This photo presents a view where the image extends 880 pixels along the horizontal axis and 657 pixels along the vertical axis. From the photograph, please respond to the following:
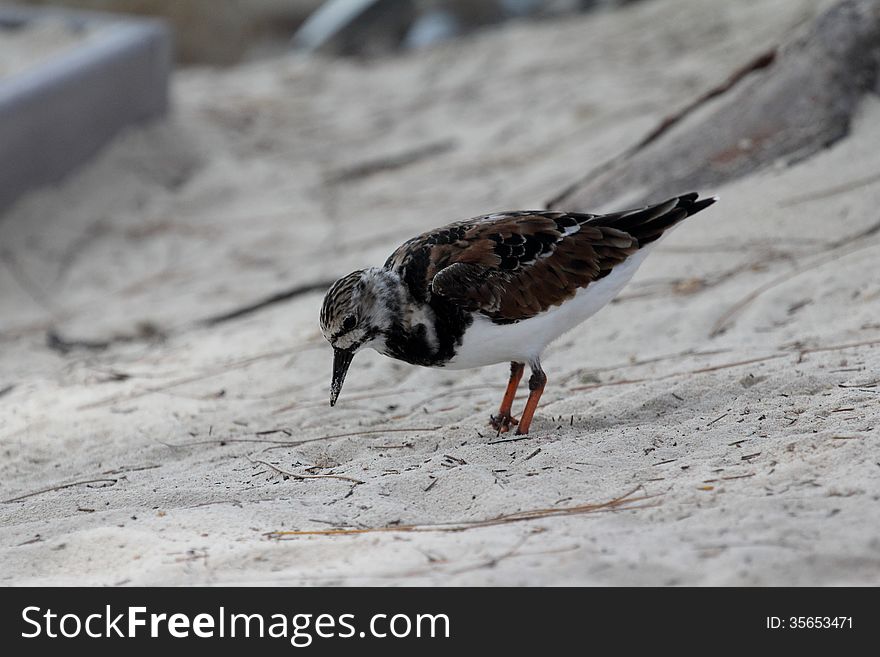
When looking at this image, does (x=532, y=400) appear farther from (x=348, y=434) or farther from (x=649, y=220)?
(x=649, y=220)

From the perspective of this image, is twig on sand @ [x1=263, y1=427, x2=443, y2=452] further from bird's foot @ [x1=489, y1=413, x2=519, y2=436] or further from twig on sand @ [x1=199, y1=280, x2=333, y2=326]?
twig on sand @ [x1=199, y1=280, x2=333, y2=326]

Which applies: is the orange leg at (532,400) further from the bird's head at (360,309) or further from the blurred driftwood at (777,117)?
the blurred driftwood at (777,117)

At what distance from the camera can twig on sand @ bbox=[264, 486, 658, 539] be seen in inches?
106

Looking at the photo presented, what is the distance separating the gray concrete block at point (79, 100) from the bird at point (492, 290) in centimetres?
434

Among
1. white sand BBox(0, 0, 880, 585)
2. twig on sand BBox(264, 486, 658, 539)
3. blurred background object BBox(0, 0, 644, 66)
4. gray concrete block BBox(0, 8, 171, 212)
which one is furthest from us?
blurred background object BBox(0, 0, 644, 66)

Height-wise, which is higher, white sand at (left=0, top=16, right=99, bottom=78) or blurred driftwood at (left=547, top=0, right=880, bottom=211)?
white sand at (left=0, top=16, right=99, bottom=78)

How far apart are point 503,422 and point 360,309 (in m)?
0.63

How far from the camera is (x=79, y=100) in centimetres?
765

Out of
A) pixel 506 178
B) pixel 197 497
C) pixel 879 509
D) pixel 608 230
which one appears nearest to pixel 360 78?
pixel 506 178

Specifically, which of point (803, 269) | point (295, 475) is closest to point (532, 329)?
point (295, 475)

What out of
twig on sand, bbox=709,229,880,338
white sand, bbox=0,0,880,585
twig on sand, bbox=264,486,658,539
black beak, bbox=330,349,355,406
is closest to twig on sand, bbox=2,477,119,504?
white sand, bbox=0,0,880,585

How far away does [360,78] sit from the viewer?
1076 cm

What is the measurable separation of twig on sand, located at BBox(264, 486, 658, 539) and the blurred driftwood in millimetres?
2932
